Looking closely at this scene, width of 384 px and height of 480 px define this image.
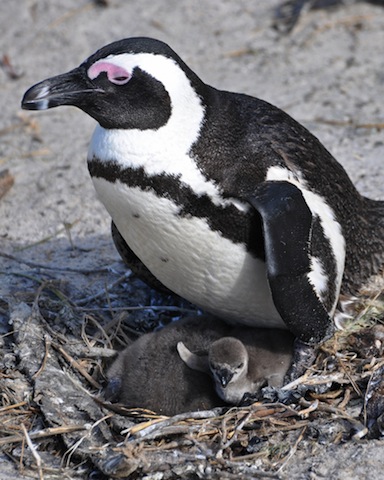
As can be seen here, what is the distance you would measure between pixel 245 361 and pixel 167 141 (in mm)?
934

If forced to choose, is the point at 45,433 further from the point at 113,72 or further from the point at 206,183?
the point at 113,72

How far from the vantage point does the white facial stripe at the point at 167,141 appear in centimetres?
353

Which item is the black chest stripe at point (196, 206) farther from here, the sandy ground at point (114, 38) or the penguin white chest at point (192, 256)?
the sandy ground at point (114, 38)

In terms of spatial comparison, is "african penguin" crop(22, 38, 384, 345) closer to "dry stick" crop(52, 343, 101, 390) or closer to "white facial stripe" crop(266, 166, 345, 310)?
"white facial stripe" crop(266, 166, 345, 310)

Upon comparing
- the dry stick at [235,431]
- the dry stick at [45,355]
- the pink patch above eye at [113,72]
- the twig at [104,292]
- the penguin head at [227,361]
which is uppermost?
the pink patch above eye at [113,72]

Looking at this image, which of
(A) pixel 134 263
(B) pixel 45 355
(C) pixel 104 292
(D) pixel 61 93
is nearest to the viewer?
(D) pixel 61 93

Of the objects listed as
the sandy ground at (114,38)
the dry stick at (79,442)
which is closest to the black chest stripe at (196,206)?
the dry stick at (79,442)

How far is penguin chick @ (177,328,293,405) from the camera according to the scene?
12.3ft

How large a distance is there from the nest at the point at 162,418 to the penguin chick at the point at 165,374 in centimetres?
9

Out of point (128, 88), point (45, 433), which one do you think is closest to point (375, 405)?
point (45, 433)

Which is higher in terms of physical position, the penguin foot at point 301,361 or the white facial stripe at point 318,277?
the white facial stripe at point 318,277

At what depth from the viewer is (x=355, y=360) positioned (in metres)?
3.99

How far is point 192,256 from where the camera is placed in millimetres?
3758

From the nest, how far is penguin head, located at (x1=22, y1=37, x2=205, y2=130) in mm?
1096
